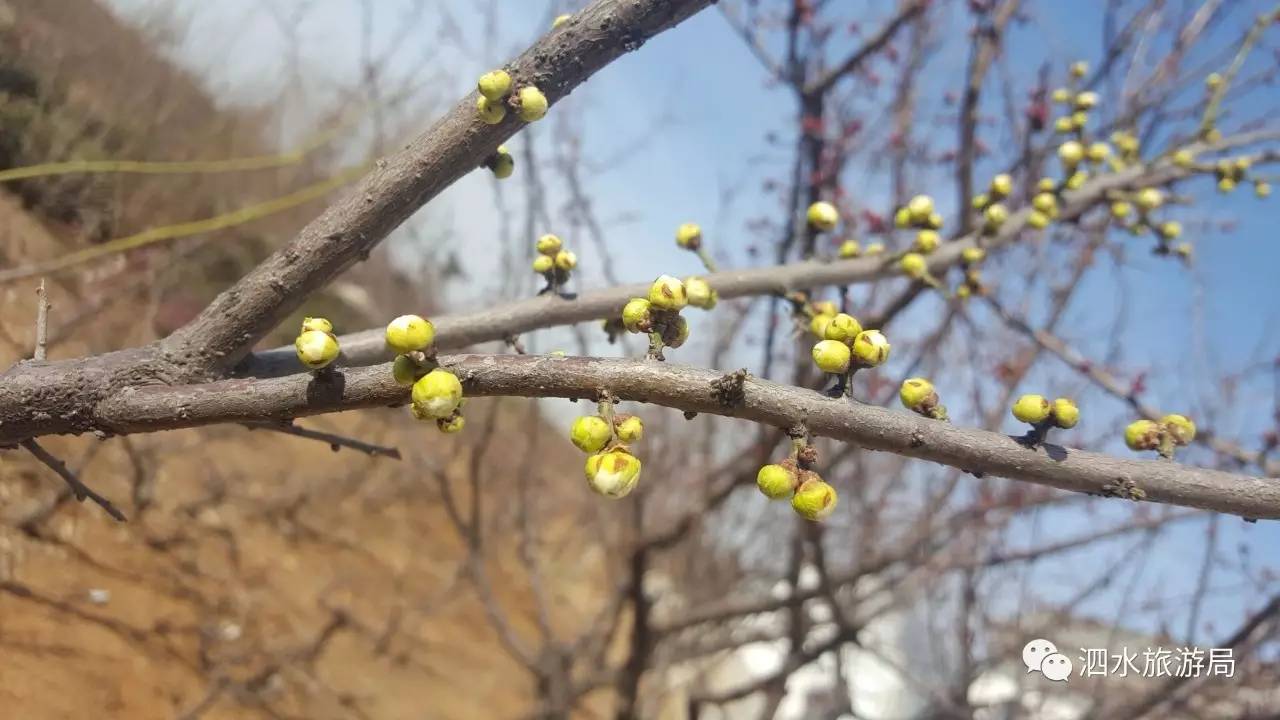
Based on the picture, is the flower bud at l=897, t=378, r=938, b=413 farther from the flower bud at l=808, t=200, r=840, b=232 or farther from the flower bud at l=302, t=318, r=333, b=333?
the flower bud at l=808, t=200, r=840, b=232

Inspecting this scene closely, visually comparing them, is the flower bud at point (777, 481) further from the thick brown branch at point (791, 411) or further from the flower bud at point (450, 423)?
the flower bud at point (450, 423)

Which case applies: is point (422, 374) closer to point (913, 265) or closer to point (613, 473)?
point (613, 473)

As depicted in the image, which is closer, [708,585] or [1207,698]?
[1207,698]

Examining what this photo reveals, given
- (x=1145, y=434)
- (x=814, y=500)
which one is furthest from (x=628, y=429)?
(x=1145, y=434)

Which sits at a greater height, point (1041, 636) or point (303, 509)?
point (303, 509)

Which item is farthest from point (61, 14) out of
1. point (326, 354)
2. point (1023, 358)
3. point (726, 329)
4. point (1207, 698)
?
point (1207, 698)

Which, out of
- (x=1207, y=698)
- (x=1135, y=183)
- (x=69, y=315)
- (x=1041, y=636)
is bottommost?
(x=1207, y=698)

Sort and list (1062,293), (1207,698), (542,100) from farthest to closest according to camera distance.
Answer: (1062,293)
(1207,698)
(542,100)

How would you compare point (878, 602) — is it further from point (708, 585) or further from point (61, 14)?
point (61, 14)

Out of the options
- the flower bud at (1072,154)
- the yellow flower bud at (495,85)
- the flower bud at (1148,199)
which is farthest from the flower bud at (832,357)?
the flower bud at (1148,199)
